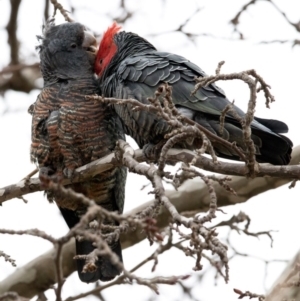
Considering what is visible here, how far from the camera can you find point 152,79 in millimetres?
4359

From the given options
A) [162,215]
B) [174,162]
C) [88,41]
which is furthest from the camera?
[162,215]

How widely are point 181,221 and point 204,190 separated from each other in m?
3.16

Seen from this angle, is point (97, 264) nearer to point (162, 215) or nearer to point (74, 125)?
point (162, 215)

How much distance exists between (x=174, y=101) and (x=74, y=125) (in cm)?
85

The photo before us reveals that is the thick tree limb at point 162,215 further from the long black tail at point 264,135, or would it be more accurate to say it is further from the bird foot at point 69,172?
the long black tail at point 264,135

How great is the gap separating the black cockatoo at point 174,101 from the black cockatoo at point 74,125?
178mm

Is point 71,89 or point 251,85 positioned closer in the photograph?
point 251,85

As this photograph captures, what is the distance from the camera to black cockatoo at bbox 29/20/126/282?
474cm

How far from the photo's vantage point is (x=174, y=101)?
4250 millimetres

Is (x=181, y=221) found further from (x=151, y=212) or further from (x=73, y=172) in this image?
(x=73, y=172)

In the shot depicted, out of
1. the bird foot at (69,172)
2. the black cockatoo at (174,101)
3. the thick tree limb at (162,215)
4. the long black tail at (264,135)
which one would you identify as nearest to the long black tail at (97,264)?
the thick tree limb at (162,215)

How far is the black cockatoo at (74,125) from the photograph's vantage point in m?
4.74

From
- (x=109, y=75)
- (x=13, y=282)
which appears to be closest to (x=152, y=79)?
(x=109, y=75)

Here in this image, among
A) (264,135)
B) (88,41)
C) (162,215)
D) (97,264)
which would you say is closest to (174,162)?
(264,135)
